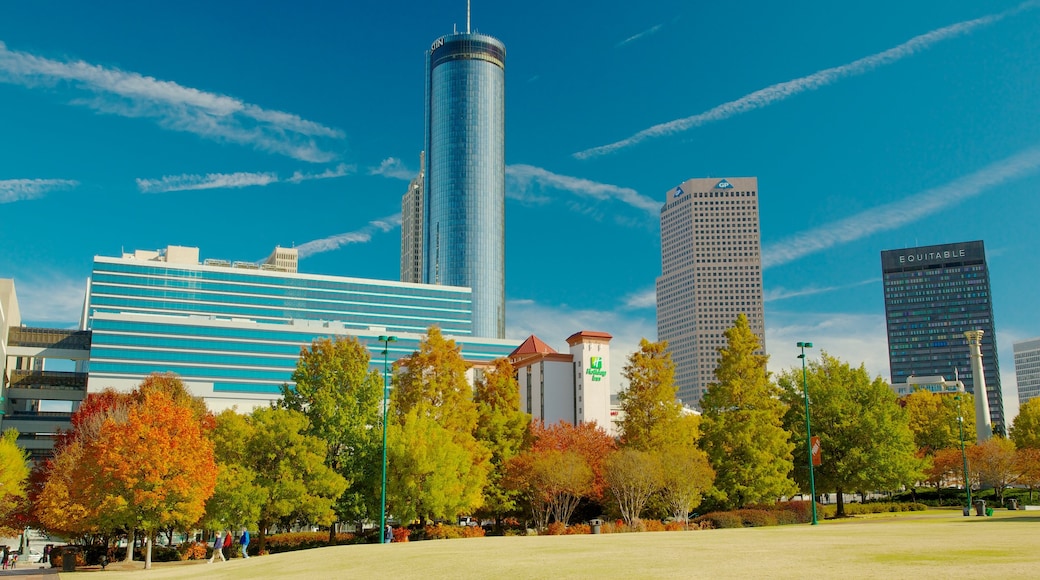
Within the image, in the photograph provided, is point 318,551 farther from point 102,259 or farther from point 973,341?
point 102,259

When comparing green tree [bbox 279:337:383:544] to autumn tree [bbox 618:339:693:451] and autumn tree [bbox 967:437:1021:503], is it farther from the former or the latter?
autumn tree [bbox 967:437:1021:503]

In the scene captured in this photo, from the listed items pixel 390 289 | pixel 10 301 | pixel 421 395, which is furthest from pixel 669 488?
pixel 390 289

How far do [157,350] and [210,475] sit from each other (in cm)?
10989

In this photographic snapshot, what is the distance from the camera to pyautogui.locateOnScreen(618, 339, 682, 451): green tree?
194 ft

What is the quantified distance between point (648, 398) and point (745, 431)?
7.43 m

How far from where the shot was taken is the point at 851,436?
217ft

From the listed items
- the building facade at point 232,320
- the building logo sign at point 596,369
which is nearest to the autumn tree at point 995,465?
the building logo sign at point 596,369

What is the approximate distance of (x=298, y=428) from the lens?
4888 cm

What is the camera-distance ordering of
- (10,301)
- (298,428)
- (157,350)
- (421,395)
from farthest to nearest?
(157,350)
(10,301)
(421,395)
(298,428)

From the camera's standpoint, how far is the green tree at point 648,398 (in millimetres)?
59219

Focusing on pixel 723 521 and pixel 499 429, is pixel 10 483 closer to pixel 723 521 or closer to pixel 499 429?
pixel 499 429

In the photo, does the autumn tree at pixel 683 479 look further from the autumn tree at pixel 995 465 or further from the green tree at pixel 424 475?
the autumn tree at pixel 995 465

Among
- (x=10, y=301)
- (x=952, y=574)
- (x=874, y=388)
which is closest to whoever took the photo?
(x=952, y=574)

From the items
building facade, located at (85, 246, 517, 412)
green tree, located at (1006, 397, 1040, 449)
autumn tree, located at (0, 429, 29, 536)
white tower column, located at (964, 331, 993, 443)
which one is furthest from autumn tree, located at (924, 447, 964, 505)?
building facade, located at (85, 246, 517, 412)
